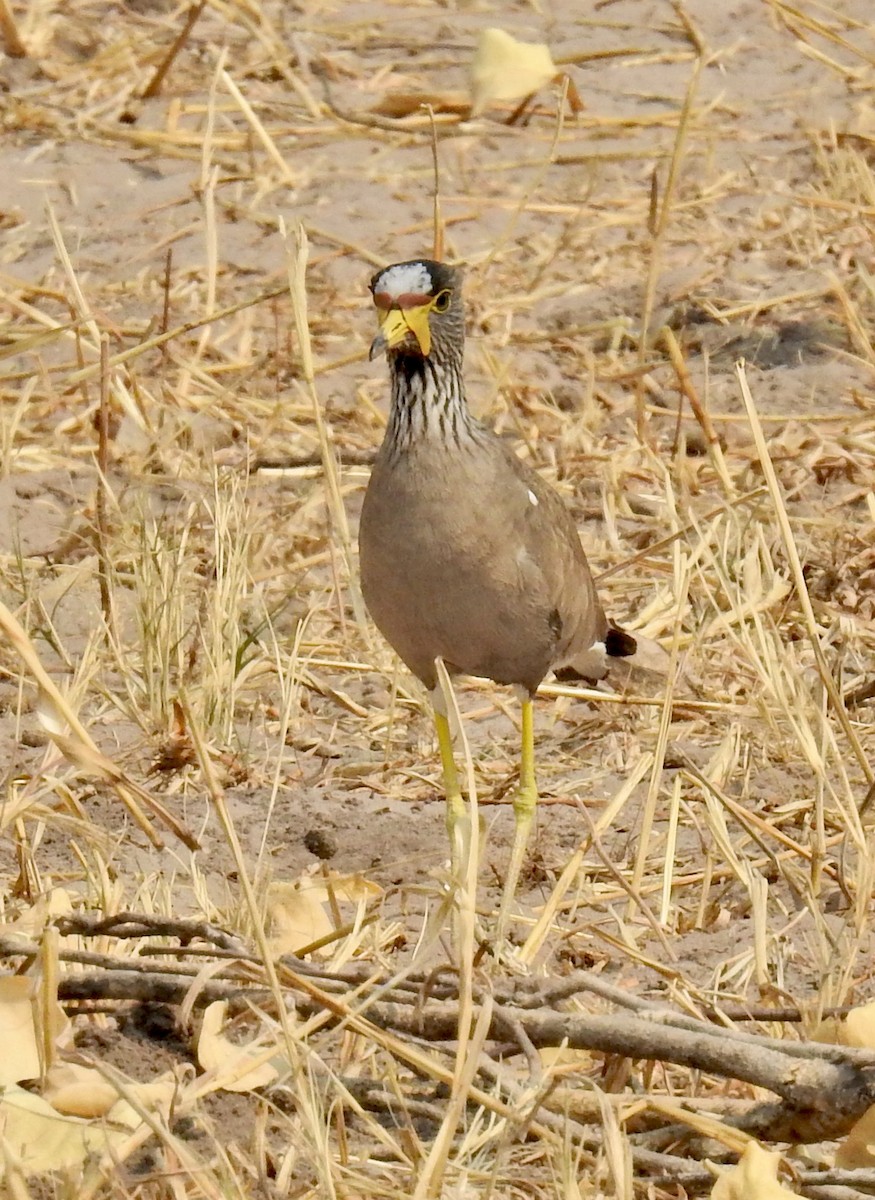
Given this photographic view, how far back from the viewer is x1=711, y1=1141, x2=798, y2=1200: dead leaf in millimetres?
2201

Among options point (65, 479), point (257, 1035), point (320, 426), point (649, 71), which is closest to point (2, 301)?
point (65, 479)

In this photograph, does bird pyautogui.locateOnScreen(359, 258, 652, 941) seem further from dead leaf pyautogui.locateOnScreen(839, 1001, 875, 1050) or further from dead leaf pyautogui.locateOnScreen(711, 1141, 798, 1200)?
dead leaf pyautogui.locateOnScreen(711, 1141, 798, 1200)

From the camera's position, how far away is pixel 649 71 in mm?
7590

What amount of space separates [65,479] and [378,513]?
1930mm

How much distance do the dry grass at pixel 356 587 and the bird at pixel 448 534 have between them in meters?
0.20

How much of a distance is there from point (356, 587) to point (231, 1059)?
6.53 feet

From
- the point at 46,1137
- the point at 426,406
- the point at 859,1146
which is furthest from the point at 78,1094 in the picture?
the point at 426,406

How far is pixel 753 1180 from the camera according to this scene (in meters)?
2.21

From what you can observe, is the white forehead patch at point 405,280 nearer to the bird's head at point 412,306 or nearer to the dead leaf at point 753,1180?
the bird's head at point 412,306

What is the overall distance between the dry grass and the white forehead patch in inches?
6.9

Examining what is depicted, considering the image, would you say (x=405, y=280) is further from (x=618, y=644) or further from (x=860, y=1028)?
(x=860, y=1028)

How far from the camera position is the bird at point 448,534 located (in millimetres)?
3562

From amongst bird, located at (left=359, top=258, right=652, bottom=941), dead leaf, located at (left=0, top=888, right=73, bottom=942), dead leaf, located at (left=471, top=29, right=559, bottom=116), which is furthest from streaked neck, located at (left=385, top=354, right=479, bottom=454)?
dead leaf, located at (left=471, top=29, right=559, bottom=116)

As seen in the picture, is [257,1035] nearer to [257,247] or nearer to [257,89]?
[257,247]
